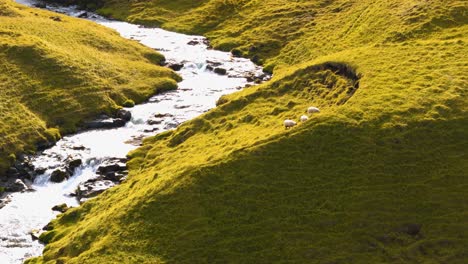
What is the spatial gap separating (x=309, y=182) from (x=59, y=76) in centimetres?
4183

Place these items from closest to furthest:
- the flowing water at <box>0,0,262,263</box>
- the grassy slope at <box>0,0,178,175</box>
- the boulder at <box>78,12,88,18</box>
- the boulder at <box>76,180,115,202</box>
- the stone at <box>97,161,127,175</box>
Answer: the flowing water at <box>0,0,262,263</box>
the boulder at <box>76,180,115,202</box>
the stone at <box>97,161,127,175</box>
the grassy slope at <box>0,0,178,175</box>
the boulder at <box>78,12,88,18</box>

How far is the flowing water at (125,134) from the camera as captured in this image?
53812 mm

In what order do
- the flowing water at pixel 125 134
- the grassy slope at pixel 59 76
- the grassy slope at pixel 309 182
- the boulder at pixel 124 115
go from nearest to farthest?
the grassy slope at pixel 309 182, the flowing water at pixel 125 134, the grassy slope at pixel 59 76, the boulder at pixel 124 115

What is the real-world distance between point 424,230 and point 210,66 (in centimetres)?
4887

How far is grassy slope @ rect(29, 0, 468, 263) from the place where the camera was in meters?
44.4

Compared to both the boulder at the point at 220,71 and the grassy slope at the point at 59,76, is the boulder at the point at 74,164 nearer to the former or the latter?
the grassy slope at the point at 59,76

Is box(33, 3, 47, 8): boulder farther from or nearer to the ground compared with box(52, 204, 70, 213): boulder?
farther from the ground

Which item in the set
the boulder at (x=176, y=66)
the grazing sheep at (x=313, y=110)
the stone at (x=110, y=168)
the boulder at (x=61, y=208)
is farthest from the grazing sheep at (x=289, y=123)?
the boulder at (x=176, y=66)

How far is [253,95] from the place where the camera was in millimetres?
66438

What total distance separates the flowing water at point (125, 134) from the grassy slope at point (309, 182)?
2.66 meters

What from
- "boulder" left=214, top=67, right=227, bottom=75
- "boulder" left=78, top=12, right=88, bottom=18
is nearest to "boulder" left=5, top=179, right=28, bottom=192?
A: "boulder" left=214, top=67, right=227, bottom=75

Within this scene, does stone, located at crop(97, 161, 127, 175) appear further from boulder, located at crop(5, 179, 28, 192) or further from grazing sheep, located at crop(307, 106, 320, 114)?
grazing sheep, located at crop(307, 106, 320, 114)

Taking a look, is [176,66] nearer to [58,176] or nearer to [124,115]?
[124,115]

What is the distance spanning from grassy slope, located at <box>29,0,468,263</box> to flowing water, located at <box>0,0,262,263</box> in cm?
266
